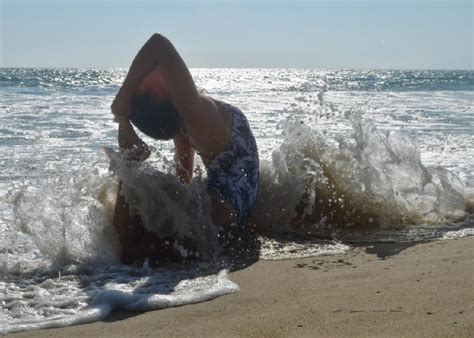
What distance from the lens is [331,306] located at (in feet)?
8.64

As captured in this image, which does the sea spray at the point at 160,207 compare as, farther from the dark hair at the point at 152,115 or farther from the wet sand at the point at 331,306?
the wet sand at the point at 331,306

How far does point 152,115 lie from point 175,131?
0.20 meters

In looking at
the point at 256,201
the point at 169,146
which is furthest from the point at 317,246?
the point at 169,146

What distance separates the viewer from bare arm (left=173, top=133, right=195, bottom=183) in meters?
4.38

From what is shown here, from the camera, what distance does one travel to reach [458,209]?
4859 mm

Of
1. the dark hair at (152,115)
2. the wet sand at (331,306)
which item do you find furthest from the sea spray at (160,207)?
the wet sand at (331,306)

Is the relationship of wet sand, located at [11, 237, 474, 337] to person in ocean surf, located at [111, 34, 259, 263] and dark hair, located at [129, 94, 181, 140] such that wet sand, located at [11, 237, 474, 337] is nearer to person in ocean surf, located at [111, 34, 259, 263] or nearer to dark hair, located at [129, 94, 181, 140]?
person in ocean surf, located at [111, 34, 259, 263]

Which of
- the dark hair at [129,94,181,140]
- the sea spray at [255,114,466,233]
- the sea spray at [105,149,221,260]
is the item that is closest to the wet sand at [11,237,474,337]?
the sea spray at [105,149,221,260]

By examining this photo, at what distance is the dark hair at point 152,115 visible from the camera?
3799mm

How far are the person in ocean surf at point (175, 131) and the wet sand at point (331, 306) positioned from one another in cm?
65

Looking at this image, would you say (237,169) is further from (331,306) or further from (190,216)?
(331,306)

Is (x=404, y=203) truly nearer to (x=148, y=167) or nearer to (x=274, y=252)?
(x=274, y=252)

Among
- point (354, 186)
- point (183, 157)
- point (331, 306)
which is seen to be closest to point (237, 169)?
point (183, 157)

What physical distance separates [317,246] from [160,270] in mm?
1011
